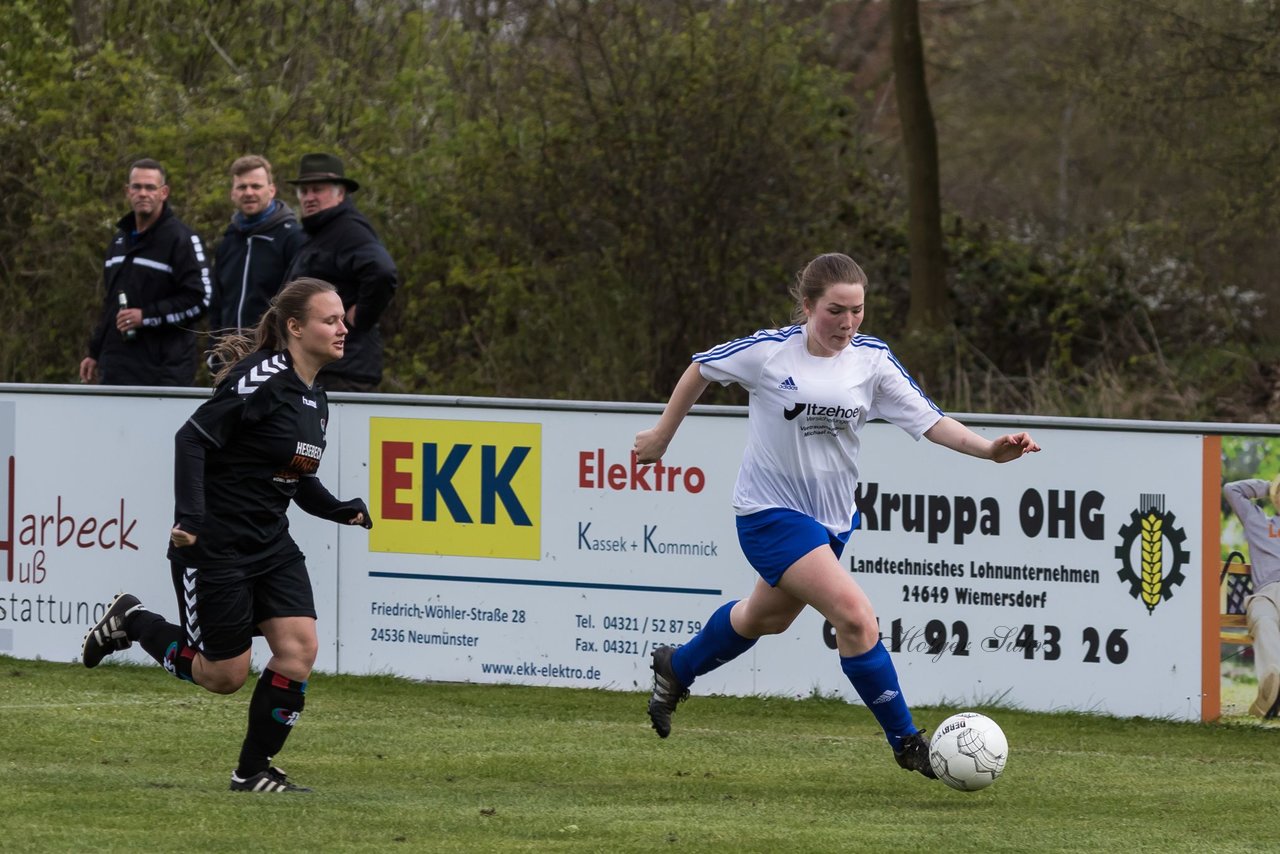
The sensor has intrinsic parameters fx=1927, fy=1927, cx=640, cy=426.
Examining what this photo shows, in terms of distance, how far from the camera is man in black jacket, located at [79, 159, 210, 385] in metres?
11.5

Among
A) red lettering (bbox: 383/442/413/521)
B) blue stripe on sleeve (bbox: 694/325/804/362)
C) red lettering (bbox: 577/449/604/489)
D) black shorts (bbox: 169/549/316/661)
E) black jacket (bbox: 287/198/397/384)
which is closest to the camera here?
black shorts (bbox: 169/549/316/661)

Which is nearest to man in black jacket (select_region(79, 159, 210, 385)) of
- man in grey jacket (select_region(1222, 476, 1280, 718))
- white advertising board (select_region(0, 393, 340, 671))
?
white advertising board (select_region(0, 393, 340, 671))

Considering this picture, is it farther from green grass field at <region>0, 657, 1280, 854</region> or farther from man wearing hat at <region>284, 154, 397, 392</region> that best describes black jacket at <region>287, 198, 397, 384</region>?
green grass field at <region>0, 657, 1280, 854</region>

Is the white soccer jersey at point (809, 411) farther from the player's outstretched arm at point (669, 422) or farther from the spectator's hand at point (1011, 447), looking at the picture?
the spectator's hand at point (1011, 447)

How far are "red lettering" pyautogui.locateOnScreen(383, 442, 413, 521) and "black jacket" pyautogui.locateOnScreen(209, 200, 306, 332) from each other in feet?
5.29

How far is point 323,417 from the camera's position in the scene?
22.4 ft

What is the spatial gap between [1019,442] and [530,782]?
7.33ft

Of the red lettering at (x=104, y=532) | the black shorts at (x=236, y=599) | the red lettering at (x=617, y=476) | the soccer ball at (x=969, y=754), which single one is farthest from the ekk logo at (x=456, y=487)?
the soccer ball at (x=969, y=754)

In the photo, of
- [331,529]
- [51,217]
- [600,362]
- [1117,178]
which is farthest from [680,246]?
[1117,178]

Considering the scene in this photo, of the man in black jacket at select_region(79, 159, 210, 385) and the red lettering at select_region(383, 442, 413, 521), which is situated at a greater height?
the man in black jacket at select_region(79, 159, 210, 385)

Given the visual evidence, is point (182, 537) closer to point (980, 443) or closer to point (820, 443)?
point (820, 443)

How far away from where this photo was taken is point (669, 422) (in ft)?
23.2

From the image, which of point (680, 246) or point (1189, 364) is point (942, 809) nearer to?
point (680, 246)

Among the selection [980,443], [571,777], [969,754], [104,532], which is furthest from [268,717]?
[104,532]
